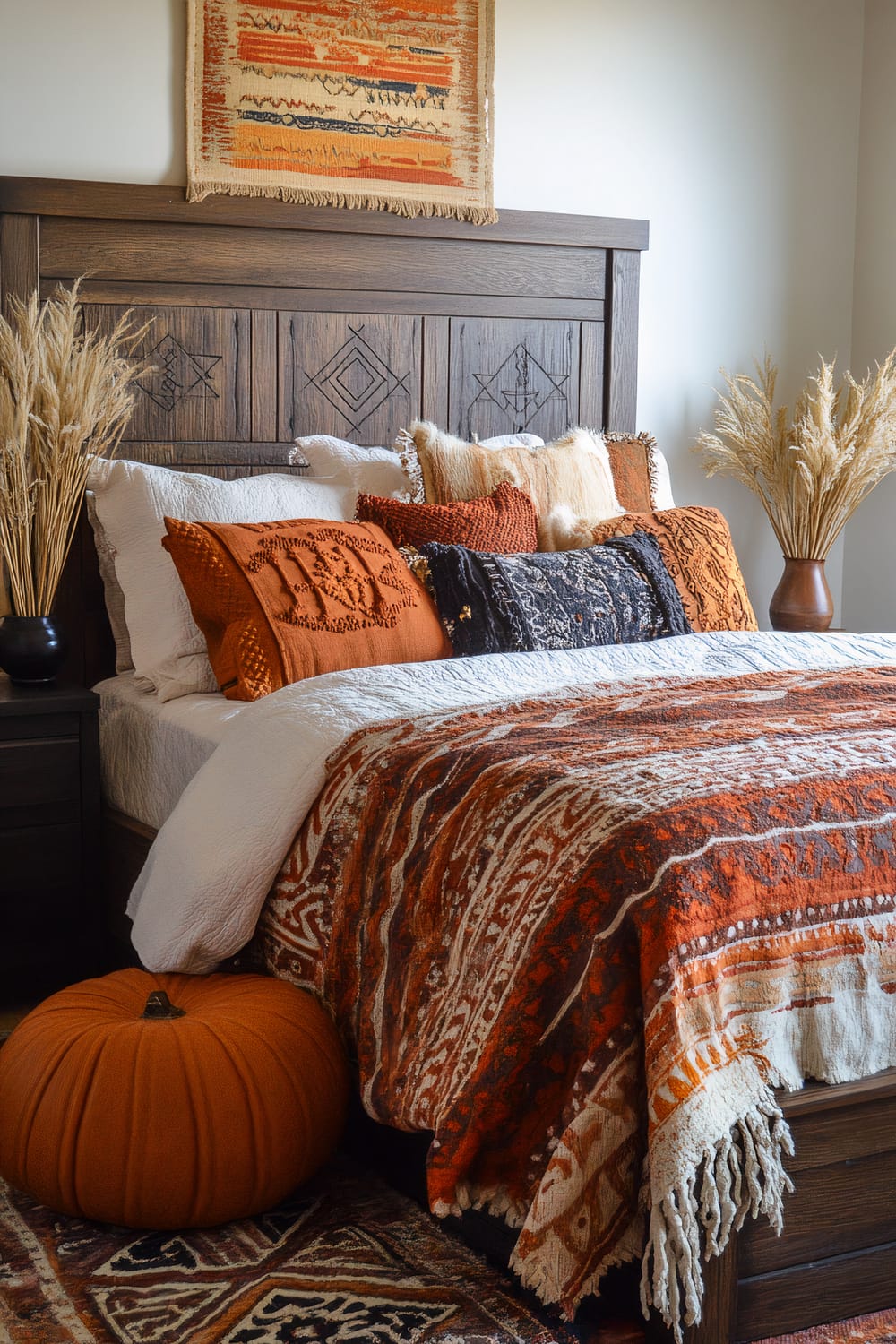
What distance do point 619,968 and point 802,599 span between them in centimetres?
255

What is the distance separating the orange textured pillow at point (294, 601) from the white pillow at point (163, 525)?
0.09m

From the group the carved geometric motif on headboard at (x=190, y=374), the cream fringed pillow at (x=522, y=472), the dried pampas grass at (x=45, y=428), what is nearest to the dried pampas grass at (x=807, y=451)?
the cream fringed pillow at (x=522, y=472)

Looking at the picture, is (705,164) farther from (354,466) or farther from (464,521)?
(464,521)

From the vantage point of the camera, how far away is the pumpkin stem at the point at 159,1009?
2119 mm

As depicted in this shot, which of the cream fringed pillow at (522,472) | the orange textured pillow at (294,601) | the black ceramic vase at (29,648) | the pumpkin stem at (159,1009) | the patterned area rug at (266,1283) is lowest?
the patterned area rug at (266,1283)

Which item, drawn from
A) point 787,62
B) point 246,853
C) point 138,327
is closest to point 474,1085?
point 246,853

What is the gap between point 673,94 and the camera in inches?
160

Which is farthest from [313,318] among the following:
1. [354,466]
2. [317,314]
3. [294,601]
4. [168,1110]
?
[168,1110]

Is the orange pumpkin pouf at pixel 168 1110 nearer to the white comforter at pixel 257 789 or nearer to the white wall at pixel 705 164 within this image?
the white comforter at pixel 257 789

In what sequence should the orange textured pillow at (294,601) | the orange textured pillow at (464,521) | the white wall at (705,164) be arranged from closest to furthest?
the orange textured pillow at (294,601) < the orange textured pillow at (464,521) < the white wall at (705,164)

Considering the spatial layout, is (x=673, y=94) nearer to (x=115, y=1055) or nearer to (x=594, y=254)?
(x=594, y=254)

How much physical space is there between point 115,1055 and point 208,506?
53.4 inches

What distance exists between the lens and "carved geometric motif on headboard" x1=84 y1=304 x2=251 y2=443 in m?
3.33

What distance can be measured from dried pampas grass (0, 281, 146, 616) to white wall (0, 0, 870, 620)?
134 centimetres
